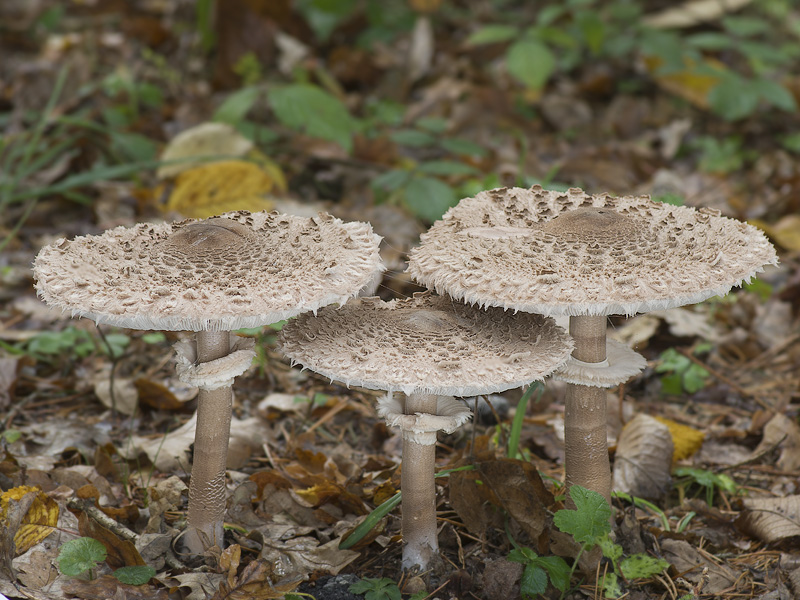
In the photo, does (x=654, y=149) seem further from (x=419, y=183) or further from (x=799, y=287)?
(x=419, y=183)

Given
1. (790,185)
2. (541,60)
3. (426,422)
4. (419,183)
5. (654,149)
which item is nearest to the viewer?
(426,422)

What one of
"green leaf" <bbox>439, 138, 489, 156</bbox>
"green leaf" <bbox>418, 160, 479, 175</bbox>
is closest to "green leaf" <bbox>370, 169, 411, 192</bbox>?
"green leaf" <bbox>418, 160, 479, 175</bbox>

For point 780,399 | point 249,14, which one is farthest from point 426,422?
point 249,14

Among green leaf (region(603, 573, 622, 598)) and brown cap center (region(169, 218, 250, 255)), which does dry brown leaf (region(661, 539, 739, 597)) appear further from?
brown cap center (region(169, 218, 250, 255))

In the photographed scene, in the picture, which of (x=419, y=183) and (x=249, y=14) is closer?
(x=419, y=183)

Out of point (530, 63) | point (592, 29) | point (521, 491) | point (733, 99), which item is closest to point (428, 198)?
point (521, 491)

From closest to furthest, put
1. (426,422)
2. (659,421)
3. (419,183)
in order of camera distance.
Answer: (426,422) < (659,421) < (419,183)
